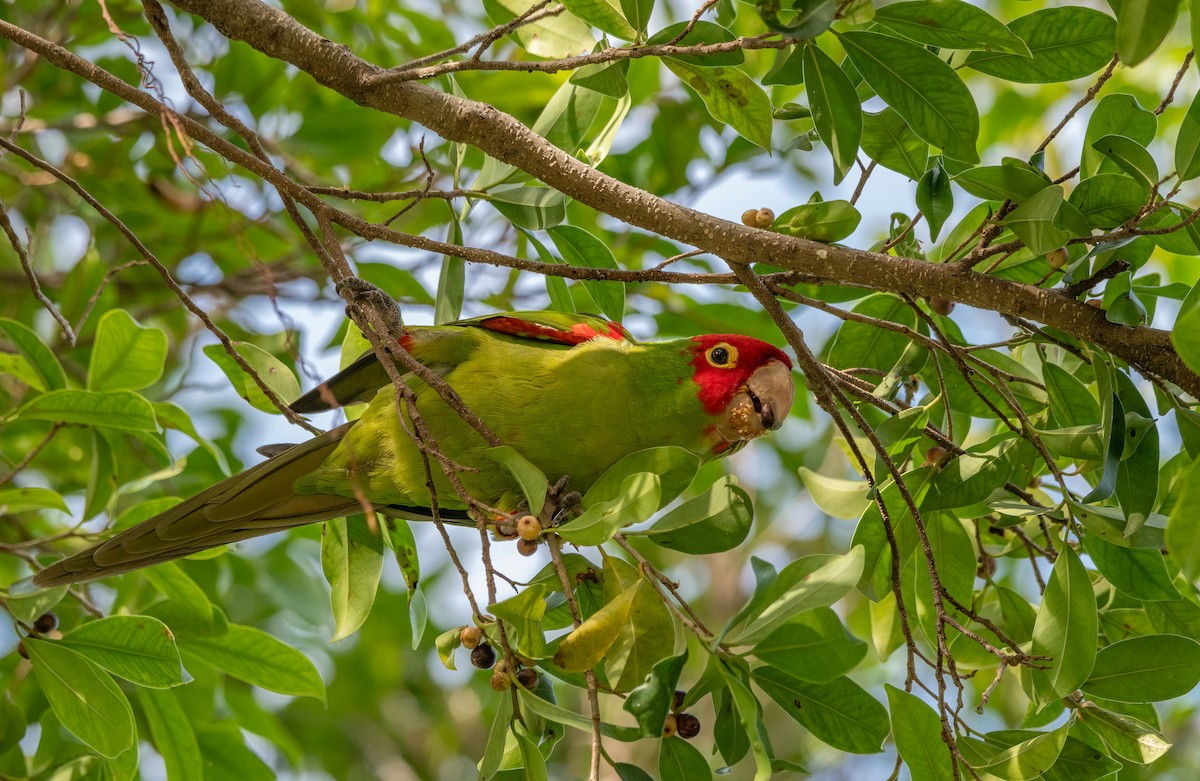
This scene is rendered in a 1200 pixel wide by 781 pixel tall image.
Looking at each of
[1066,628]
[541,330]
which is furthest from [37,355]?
[1066,628]

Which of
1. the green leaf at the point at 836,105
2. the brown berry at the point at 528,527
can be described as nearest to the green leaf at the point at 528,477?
the brown berry at the point at 528,527

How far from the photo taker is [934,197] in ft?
6.79

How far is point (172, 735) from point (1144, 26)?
262 centimetres

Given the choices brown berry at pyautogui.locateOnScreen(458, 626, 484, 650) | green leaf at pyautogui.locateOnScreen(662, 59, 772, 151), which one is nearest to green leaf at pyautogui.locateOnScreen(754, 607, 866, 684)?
brown berry at pyautogui.locateOnScreen(458, 626, 484, 650)

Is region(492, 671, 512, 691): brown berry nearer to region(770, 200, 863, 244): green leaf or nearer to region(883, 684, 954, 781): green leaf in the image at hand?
region(883, 684, 954, 781): green leaf

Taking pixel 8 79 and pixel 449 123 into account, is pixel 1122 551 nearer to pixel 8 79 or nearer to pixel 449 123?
pixel 449 123

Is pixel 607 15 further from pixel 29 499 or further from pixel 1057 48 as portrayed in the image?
pixel 29 499

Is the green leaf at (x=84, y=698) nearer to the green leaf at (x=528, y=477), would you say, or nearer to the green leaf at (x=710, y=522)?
the green leaf at (x=528, y=477)

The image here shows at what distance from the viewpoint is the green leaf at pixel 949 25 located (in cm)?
174

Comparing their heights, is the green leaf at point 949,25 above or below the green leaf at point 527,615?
above

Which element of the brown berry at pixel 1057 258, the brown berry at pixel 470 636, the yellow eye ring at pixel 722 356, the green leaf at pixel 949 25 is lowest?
the brown berry at pixel 470 636

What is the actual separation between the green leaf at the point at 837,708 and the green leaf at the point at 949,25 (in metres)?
1.16

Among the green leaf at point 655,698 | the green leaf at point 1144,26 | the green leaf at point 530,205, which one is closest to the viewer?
the green leaf at point 1144,26

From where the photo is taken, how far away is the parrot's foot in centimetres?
222
